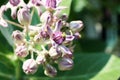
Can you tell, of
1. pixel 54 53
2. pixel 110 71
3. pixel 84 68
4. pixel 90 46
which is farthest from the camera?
pixel 90 46

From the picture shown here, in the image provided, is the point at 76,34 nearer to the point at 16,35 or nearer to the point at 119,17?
the point at 16,35

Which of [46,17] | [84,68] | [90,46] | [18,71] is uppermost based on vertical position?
[46,17]

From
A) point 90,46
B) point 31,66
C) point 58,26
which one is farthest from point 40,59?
point 90,46

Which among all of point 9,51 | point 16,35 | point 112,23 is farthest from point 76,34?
point 112,23

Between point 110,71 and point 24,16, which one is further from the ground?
point 24,16

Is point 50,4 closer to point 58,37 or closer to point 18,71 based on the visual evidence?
point 58,37

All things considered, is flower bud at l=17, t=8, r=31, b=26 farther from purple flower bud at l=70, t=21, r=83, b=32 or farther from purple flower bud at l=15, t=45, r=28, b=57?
purple flower bud at l=70, t=21, r=83, b=32

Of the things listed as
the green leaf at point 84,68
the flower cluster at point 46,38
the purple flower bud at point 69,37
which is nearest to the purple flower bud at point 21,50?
the flower cluster at point 46,38
